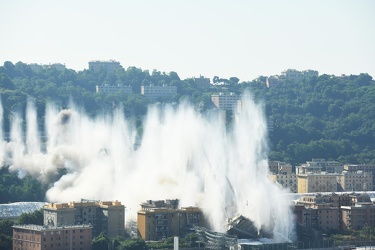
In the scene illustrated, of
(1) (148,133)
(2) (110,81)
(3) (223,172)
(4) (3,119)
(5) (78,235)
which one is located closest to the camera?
(5) (78,235)

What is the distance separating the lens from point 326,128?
101 meters

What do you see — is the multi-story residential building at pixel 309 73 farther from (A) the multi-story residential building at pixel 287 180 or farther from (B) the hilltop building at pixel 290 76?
(A) the multi-story residential building at pixel 287 180

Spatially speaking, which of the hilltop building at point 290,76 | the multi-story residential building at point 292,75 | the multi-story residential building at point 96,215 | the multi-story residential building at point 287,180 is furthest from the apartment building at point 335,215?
the multi-story residential building at point 292,75

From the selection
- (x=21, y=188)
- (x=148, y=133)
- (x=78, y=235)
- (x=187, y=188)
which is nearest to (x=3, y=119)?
(x=148, y=133)

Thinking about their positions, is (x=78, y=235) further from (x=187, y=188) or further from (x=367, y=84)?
(x=367, y=84)

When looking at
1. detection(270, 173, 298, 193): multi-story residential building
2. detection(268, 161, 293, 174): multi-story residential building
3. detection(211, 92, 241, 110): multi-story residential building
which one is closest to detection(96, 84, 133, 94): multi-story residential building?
detection(211, 92, 241, 110): multi-story residential building

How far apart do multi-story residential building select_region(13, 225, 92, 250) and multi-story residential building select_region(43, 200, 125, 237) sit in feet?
10.4

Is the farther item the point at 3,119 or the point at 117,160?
the point at 3,119

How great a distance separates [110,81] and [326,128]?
83.1 ft

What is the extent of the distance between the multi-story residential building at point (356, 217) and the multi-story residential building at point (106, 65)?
68.6 metres

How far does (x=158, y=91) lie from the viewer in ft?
374

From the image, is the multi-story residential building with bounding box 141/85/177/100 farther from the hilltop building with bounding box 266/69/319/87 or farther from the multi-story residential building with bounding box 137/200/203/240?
the multi-story residential building with bounding box 137/200/203/240

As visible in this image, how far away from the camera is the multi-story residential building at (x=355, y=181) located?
7750cm

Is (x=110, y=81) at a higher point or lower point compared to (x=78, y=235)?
higher
